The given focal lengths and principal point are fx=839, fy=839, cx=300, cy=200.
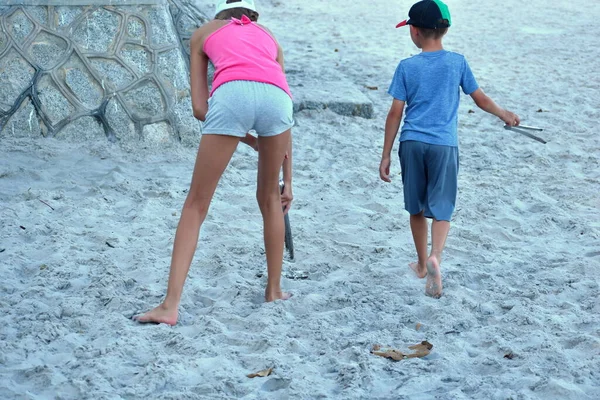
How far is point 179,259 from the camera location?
3.85m

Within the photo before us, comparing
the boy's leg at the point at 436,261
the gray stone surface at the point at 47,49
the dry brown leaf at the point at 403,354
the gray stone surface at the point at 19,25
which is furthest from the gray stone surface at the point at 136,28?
the dry brown leaf at the point at 403,354

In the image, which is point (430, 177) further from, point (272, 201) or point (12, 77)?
point (12, 77)

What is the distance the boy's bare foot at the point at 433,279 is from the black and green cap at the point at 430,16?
1.20 m

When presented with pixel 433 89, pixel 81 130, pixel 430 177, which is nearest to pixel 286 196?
pixel 430 177

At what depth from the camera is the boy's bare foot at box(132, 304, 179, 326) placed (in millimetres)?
3904

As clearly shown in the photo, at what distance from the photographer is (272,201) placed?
4.04 meters

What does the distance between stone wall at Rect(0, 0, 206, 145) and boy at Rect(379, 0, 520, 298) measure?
282cm

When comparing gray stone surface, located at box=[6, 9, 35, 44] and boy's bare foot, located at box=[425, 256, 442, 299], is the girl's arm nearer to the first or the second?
boy's bare foot, located at box=[425, 256, 442, 299]

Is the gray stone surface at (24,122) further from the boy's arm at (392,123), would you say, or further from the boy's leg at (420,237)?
the boy's leg at (420,237)

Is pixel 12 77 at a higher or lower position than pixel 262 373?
higher

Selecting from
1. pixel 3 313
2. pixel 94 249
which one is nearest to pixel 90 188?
pixel 94 249

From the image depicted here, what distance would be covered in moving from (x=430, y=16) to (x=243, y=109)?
121 cm

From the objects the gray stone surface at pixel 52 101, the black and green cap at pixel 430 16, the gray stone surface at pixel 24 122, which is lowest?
the gray stone surface at pixel 24 122

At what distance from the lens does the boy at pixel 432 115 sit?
14.2 ft
